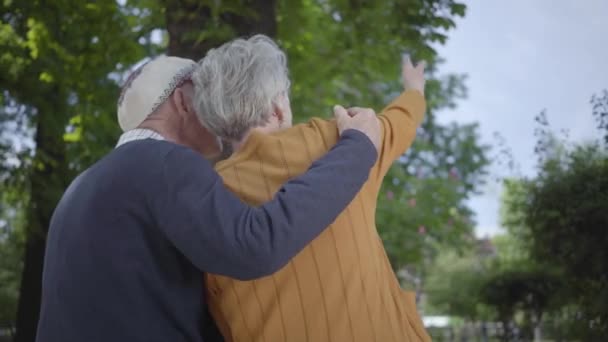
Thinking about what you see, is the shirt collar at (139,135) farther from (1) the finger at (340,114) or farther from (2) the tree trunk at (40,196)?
(2) the tree trunk at (40,196)

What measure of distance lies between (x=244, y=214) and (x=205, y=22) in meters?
3.96

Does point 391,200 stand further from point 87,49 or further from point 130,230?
point 130,230

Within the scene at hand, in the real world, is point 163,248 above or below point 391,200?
below

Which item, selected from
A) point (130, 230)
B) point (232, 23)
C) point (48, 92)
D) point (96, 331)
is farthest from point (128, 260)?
point (48, 92)

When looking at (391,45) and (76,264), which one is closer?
(76,264)

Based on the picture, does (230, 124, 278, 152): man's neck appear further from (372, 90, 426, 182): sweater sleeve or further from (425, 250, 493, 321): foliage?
(425, 250, 493, 321): foliage

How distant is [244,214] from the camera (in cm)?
160

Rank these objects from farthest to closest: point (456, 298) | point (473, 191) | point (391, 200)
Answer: point (456, 298) → point (473, 191) → point (391, 200)

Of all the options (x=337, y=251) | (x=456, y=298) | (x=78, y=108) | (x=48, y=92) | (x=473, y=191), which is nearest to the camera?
(x=337, y=251)

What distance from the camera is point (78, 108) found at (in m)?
8.39

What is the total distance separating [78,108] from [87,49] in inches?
31.7

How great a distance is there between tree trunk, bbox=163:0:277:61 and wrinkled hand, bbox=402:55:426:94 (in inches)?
127

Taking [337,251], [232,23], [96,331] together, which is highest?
[232,23]

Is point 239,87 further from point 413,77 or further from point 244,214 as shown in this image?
point 413,77
